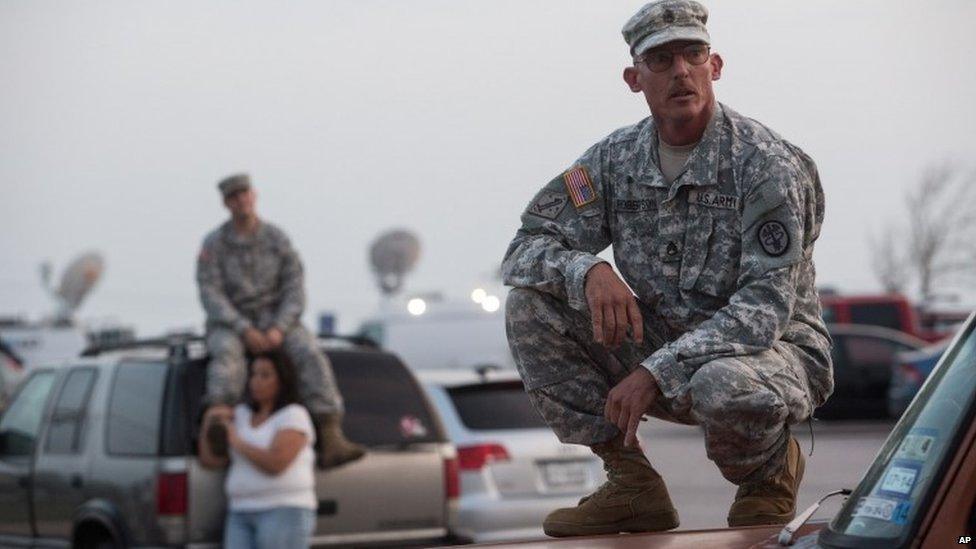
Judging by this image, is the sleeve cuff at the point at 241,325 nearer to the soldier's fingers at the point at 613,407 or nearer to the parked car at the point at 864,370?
the soldier's fingers at the point at 613,407

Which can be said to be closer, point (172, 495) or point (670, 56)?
point (670, 56)

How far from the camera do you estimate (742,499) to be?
407 cm

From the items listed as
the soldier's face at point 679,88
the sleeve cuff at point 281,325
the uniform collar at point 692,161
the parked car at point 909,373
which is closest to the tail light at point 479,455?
the sleeve cuff at point 281,325

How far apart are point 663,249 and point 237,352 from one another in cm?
652

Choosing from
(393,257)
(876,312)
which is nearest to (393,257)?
(393,257)

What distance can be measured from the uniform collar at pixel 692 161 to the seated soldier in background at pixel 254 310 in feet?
21.0

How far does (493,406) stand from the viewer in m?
12.3

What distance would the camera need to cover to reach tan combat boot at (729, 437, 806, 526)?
13.1ft

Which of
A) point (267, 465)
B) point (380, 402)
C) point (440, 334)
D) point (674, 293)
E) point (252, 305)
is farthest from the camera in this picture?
point (440, 334)

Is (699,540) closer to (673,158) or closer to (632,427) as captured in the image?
(632,427)

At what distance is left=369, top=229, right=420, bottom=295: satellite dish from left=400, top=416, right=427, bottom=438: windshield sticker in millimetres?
60150

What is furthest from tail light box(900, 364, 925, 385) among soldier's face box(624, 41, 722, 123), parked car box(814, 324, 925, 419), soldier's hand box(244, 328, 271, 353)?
soldier's face box(624, 41, 722, 123)

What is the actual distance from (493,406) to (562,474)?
2.17 ft

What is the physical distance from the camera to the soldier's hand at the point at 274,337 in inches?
415
